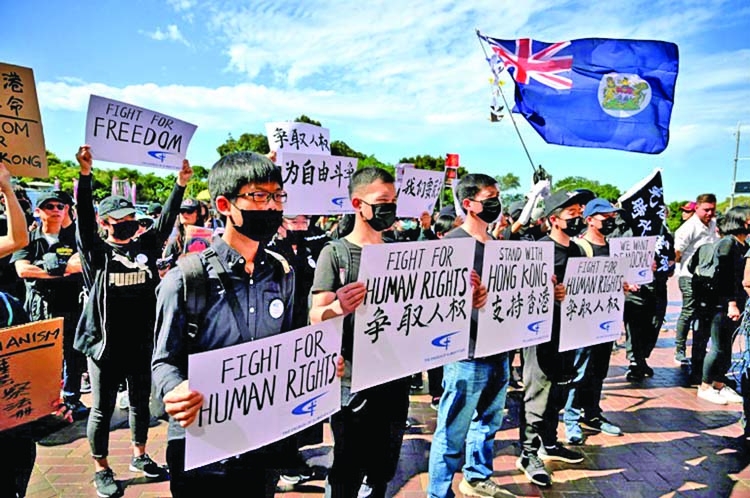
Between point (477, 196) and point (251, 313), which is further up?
point (477, 196)

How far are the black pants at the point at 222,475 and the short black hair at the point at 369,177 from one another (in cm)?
142

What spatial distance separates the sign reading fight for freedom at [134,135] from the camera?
346 cm

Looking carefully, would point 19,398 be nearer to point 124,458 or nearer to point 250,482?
point 250,482

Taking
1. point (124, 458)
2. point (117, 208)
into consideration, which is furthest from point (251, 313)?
point (124, 458)

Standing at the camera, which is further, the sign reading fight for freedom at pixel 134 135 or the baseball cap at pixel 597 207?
the baseball cap at pixel 597 207

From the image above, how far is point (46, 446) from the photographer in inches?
163

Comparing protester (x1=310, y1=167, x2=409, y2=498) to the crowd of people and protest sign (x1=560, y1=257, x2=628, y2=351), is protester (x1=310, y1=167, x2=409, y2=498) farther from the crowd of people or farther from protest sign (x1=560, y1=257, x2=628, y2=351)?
Answer: protest sign (x1=560, y1=257, x2=628, y2=351)

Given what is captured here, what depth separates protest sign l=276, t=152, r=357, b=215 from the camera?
4.52 meters

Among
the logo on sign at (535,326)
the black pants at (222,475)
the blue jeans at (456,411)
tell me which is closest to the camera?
the black pants at (222,475)

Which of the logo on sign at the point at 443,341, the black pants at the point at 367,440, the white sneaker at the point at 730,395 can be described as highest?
the logo on sign at the point at 443,341

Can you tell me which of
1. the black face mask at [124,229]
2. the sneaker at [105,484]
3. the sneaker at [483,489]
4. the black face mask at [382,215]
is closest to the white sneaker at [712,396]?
the sneaker at [483,489]

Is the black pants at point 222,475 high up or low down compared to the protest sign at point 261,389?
down

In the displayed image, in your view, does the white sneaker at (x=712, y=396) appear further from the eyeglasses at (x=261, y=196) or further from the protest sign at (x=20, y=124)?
the protest sign at (x=20, y=124)

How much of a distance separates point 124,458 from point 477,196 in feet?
11.6
